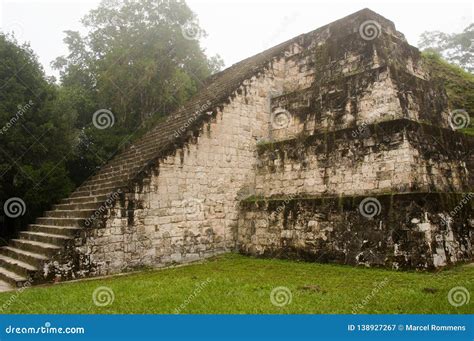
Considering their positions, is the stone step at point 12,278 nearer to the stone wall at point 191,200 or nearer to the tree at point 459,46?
the stone wall at point 191,200

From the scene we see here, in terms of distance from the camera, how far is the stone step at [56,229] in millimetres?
8231

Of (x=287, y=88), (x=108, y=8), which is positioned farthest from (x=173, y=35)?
(x=287, y=88)

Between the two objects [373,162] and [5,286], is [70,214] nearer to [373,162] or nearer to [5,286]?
[5,286]

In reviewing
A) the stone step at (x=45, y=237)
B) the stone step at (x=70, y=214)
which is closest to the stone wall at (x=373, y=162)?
the stone step at (x=70, y=214)

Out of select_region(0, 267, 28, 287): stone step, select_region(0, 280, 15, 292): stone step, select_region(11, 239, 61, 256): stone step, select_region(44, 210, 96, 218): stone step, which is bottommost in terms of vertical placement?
select_region(0, 280, 15, 292): stone step

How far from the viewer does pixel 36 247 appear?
338 inches

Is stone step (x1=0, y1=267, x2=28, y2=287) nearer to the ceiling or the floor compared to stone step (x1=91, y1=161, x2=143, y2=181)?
nearer to the floor

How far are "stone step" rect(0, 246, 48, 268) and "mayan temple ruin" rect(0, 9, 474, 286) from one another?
5 centimetres

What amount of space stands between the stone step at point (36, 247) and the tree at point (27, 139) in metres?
1.88

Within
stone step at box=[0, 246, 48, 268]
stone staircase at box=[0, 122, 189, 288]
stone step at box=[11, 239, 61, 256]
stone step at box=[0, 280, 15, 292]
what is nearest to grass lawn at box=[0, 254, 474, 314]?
stone step at box=[0, 280, 15, 292]

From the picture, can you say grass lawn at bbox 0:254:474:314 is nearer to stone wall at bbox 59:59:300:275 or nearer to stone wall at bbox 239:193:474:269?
stone wall at bbox 239:193:474:269

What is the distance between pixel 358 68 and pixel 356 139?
7.31 feet

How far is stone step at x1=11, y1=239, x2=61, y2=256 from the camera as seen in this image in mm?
7952

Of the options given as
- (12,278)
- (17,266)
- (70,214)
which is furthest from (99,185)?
(12,278)
